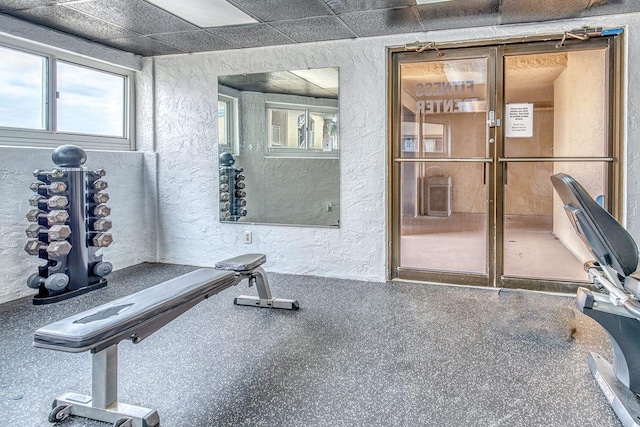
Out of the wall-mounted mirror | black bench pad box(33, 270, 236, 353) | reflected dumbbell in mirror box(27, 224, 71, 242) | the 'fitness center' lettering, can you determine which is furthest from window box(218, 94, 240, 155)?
black bench pad box(33, 270, 236, 353)

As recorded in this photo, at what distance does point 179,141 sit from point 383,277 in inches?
103

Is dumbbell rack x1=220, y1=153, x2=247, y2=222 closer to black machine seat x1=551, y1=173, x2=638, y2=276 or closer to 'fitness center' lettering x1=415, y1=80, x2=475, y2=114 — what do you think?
'fitness center' lettering x1=415, y1=80, x2=475, y2=114

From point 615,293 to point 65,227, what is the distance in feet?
12.3

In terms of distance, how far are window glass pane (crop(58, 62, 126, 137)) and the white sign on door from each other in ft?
13.0

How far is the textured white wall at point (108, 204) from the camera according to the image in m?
3.61

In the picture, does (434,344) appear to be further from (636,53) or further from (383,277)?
(636,53)

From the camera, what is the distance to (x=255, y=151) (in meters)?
4.59

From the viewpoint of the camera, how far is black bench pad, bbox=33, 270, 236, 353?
1678 millimetres

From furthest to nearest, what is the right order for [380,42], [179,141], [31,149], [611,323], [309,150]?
1. [179,141]
2. [309,150]
3. [380,42]
4. [31,149]
5. [611,323]

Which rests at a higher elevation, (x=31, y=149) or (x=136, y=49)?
(x=136, y=49)

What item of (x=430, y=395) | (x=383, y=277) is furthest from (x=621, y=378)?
(x=383, y=277)

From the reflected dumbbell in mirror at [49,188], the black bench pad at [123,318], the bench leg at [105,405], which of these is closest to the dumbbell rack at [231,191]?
the reflected dumbbell in mirror at [49,188]

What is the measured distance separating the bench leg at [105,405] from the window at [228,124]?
309 cm

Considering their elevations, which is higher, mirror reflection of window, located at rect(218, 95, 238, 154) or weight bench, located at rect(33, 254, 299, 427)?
mirror reflection of window, located at rect(218, 95, 238, 154)
